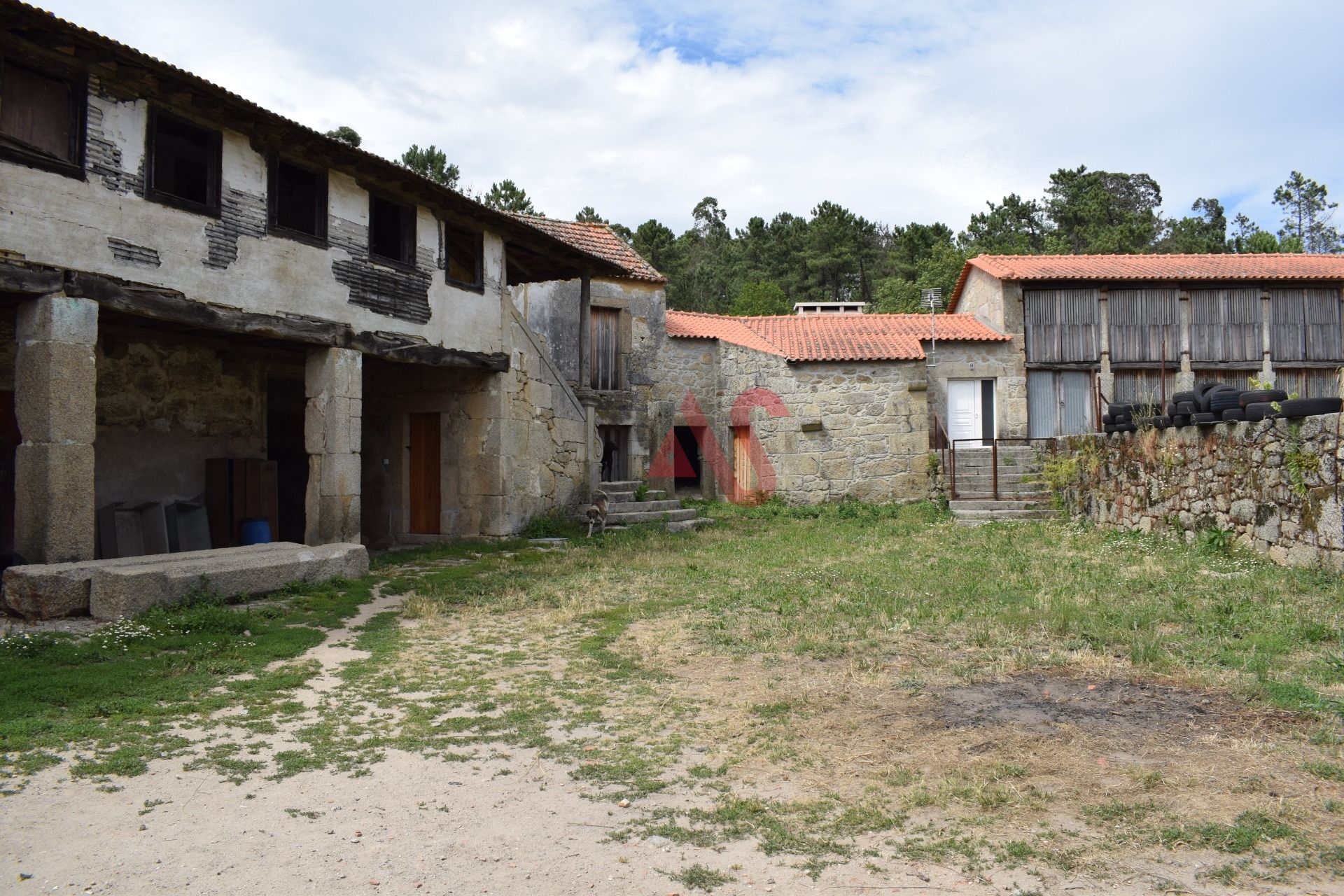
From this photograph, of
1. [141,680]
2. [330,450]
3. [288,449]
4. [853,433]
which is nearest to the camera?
[141,680]

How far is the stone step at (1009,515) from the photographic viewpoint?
15.5 metres

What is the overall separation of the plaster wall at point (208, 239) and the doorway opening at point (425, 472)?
85.0 inches

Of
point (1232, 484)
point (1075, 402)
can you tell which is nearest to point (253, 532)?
point (1232, 484)

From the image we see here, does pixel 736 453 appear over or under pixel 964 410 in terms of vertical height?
under

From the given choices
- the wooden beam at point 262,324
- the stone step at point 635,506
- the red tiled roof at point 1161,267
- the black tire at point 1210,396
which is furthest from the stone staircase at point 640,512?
the red tiled roof at point 1161,267

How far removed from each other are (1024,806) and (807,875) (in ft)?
3.66

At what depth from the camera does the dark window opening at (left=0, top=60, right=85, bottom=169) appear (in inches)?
304

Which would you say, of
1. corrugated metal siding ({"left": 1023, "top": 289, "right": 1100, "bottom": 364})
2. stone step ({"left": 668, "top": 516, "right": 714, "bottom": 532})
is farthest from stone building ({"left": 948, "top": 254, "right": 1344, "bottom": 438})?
stone step ({"left": 668, "top": 516, "right": 714, "bottom": 532})

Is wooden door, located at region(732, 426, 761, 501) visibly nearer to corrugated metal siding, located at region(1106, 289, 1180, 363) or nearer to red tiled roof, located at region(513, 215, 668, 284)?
red tiled roof, located at region(513, 215, 668, 284)

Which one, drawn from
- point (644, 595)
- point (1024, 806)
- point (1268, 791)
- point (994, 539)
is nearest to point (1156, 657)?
point (1268, 791)

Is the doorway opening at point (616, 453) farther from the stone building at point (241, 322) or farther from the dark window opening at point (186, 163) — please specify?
the dark window opening at point (186, 163)

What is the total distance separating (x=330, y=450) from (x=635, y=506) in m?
5.81

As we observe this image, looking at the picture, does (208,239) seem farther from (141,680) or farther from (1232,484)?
(1232,484)

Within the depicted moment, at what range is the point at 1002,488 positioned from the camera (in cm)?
1708
